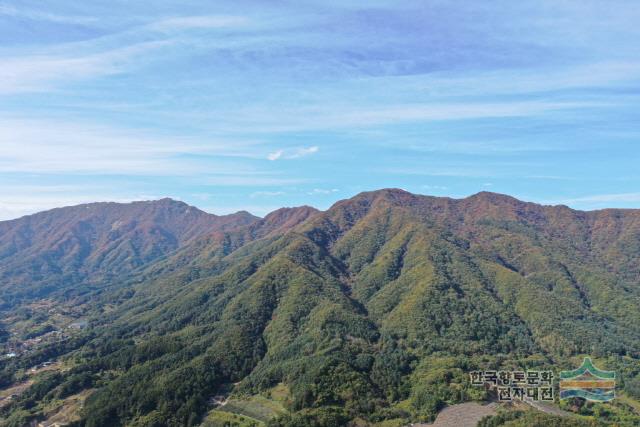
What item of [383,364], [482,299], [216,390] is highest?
[482,299]

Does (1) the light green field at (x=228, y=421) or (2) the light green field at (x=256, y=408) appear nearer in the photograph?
(1) the light green field at (x=228, y=421)

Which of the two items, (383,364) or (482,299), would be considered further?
(482,299)

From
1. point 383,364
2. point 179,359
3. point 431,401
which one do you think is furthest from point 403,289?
point 179,359

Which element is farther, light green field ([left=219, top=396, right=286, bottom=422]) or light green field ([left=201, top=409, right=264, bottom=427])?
light green field ([left=219, top=396, right=286, bottom=422])

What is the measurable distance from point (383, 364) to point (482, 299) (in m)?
72.0

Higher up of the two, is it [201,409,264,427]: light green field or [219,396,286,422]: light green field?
[219,396,286,422]: light green field

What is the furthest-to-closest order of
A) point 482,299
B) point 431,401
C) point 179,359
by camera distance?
point 482,299, point 179,359, point 431,401

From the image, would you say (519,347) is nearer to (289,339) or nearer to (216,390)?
(289,339)

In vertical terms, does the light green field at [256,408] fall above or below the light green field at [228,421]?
above

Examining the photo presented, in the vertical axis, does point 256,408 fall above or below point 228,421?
above

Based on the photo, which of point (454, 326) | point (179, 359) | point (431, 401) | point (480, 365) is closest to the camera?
point (431, 401)

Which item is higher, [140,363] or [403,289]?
[403,289]

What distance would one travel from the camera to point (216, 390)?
452 feet

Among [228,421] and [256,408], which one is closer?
[228,421]
